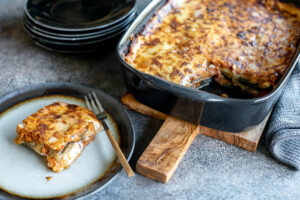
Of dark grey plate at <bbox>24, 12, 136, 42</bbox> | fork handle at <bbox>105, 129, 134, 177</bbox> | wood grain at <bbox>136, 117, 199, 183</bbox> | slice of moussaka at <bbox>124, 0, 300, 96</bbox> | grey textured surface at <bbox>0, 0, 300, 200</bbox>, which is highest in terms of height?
slice of moussaka at <bbox>124, 0, 300, 96</bbox>

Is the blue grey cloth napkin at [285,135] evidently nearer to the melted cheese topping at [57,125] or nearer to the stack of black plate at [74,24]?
the melted cheese topping at [57,125]

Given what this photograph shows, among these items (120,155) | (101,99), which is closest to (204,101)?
(120,155)

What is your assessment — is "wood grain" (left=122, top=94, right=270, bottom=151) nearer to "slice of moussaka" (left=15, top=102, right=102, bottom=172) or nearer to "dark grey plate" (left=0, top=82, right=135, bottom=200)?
"dark grey plate" (left=0, top=82, right=135, bottom=200)

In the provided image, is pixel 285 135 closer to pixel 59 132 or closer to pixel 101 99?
pixel 101 99

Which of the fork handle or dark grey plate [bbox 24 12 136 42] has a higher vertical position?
dark grey plate [bbox 24 12 136 42]

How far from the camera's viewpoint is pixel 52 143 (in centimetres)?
148

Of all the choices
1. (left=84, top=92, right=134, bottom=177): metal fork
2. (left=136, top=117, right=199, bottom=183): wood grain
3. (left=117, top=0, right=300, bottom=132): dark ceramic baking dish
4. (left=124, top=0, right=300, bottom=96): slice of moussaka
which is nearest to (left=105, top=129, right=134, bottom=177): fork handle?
(left=84, top=92, right=134, bottom=177): metal fork

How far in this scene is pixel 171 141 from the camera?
1680 mm

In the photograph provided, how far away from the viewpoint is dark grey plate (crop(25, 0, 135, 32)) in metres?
2.08

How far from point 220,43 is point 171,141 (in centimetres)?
70

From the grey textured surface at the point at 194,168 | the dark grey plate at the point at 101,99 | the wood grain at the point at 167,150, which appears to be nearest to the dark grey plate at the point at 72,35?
the grey textured surface at the point at 194,168

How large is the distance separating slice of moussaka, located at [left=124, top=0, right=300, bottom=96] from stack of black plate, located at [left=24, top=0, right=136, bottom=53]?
220 mm

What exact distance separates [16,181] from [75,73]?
864mm

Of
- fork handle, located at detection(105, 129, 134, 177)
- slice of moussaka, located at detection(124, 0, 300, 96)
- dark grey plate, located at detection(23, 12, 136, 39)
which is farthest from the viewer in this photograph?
dark grey plate, located at detection(23, 12, 136, 39)
